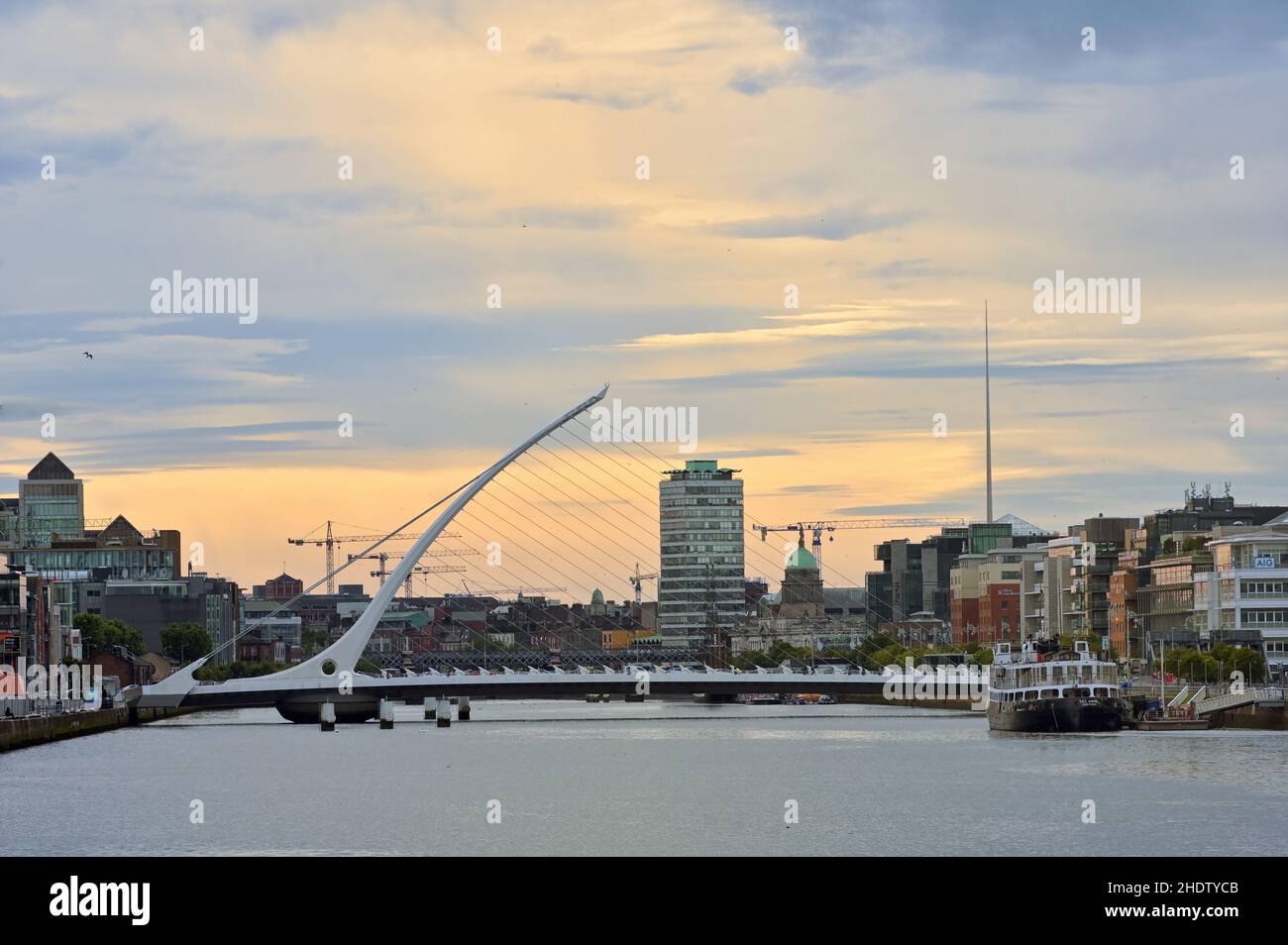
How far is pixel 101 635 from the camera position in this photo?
561 feet

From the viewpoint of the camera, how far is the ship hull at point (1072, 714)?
308 ft

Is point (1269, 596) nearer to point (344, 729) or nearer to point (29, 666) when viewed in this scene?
point (344, 729)

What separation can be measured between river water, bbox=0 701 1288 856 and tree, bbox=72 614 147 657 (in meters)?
69.5

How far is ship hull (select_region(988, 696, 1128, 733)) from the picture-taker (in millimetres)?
93875

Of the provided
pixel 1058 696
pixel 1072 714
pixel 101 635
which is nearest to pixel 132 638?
pixel 101 635

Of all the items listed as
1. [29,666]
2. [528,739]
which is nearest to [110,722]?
[29,666]

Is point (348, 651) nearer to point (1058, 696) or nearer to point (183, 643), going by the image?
point (1058, 696)

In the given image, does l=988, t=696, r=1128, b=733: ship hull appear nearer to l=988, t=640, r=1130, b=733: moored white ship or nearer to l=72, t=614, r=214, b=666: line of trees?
l=988, t=640, r=1130, b=733: moored white ship

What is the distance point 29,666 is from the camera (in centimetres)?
12912

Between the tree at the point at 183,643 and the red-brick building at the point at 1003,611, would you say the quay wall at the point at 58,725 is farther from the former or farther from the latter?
the red-brick building at the point at 1003,611

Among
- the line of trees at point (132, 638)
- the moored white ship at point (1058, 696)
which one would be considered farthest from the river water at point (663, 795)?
the line of trees at point (132, 638)

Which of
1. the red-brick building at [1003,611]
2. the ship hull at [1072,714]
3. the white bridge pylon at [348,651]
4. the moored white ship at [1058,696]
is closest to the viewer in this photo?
the ship hull at [1072,714]

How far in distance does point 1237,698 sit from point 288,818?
5757cm

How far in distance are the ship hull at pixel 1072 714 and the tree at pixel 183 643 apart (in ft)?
356
